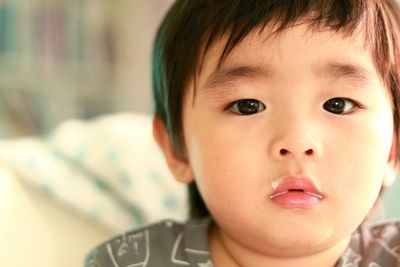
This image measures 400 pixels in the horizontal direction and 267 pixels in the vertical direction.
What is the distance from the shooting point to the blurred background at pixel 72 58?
2.72 m

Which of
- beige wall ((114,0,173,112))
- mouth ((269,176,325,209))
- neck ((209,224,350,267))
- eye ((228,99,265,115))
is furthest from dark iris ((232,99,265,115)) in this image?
beige wall ((114,0,173,112))

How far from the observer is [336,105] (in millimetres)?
849

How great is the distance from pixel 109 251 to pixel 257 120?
0.32m

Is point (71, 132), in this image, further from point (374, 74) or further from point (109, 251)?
point (374, 74)

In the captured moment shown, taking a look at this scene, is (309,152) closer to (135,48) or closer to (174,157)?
(174,157)

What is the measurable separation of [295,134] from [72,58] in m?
2.15

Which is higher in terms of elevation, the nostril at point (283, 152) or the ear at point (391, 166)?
the nostril at point (283, 152)

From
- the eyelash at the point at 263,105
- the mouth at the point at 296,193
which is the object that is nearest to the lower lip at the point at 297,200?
the mouth at the point at 296,193

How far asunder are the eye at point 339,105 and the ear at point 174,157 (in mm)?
260

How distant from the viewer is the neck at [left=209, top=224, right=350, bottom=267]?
921 millimetres

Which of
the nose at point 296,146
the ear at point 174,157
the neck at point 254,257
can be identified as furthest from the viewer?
the ear at point 174,157

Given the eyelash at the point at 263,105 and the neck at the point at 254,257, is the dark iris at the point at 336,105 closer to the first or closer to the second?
the eyelash at the point at 263,105

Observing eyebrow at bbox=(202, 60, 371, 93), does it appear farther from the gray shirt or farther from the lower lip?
the gray shirt

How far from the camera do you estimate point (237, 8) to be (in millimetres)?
872
